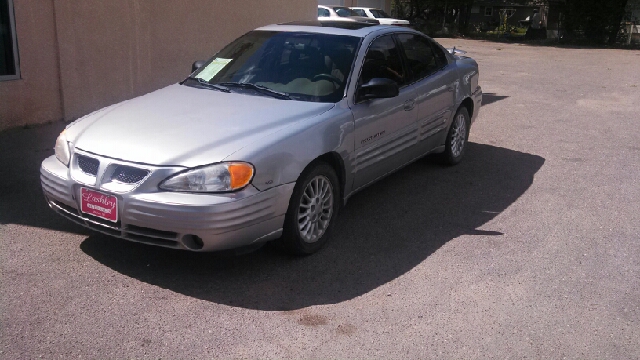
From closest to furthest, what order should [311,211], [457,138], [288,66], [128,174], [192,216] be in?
[192,216] < [128,174] < [311,211] < [288,66] < [457,138]

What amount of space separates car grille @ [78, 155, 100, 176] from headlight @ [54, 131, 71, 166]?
162 millimetres

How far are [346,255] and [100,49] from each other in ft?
19.2

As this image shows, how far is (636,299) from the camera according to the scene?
4.62 m

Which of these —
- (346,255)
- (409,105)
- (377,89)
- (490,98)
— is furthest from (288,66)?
(490,98)

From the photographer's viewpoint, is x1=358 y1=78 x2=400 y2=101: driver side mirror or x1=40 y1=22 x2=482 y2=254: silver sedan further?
x1=358 y1=78 x2=400 y2=101: driver side mirror

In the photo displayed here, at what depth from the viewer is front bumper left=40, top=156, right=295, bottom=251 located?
4.26 metres

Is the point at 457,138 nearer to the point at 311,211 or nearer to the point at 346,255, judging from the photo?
the point at 346,255

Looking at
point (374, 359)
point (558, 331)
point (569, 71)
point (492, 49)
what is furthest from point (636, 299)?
point (492, 49)

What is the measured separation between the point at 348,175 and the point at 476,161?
318 centimetres

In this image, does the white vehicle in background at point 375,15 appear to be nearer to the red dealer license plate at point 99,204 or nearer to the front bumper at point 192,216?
the front bumper at point 192,216

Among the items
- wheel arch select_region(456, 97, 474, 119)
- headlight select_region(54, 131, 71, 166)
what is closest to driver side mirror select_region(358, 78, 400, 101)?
headlight select_region(54, 131, 71, 166)

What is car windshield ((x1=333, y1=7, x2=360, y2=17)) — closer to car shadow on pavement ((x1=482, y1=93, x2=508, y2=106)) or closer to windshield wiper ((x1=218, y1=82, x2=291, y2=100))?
car shadow on pavement ((x1=482, y1=93, x2=508, y2=106))

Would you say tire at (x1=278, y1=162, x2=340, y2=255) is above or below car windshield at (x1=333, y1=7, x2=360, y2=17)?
above

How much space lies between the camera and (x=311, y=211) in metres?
5.01
